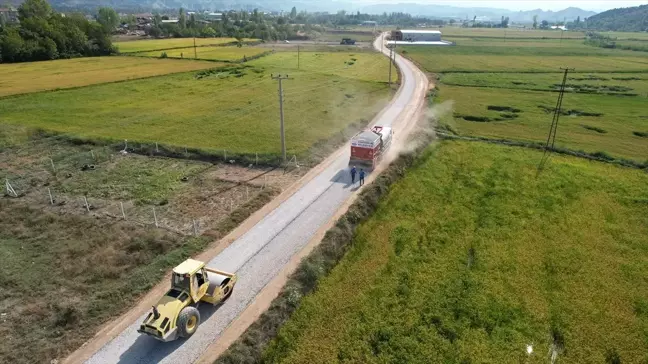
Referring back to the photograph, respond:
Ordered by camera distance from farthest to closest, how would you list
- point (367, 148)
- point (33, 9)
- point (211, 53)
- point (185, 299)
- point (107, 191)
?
1. point (33, 9)
2. point (211, 53)
3. point (367, 148)
4. point (107, 191)
5. point (185, 299)

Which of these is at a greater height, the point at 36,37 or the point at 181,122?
the point at 36,37

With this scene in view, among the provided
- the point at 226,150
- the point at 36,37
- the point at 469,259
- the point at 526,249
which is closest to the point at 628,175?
the point at 526,249

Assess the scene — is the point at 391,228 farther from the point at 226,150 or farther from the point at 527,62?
the point at 527,62

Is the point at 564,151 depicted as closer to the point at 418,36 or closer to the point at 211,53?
the point at 211,53

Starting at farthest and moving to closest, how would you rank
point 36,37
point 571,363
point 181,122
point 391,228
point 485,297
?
point 36,37 < point 181,122 < point 391,228 < point 485,297 < point 571,363

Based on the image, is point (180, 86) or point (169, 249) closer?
point (169, 249)

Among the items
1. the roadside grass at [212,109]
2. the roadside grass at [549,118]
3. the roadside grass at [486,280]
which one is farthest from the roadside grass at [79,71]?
the roadside grass at [486,280]

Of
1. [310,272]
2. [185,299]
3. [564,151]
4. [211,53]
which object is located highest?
[211,53]

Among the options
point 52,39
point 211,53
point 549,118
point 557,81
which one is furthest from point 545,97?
point 52,39
